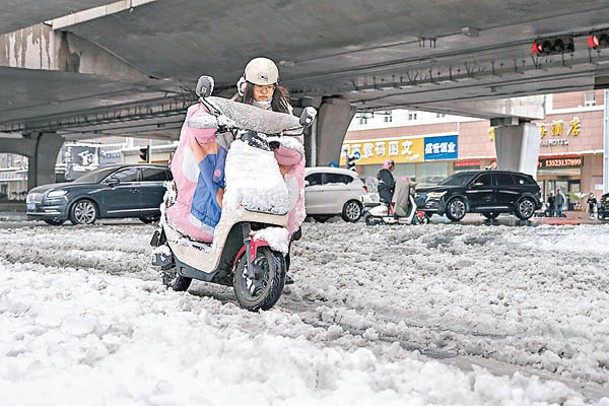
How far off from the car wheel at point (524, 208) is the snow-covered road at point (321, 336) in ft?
49.6

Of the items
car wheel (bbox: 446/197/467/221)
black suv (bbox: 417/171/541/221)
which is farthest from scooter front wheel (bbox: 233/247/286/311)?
car wheel (bbox: 446/197/467/221)

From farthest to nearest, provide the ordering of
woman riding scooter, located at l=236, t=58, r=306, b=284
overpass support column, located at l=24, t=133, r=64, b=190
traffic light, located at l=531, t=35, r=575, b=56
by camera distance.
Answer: overpass support column, located at l=24, t=133, r=64, b=190, traffic light, located at l=531, t=35, r=575, b=56, woman riding scooter, located at l=236, t=58, r=306, b=284

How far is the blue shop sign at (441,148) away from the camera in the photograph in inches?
2117

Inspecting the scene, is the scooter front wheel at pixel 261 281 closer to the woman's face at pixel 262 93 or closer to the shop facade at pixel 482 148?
the woman's face at pixel 262 93

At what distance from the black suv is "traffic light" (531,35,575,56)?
181 inches

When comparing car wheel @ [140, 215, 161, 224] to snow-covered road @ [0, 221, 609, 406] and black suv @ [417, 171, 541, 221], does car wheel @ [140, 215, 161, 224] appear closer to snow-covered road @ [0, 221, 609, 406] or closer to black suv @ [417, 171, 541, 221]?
black suv @ [417, 171, 541, 221]

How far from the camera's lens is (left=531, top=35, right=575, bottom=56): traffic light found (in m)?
20.8

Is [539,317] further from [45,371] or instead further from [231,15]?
[231,15]

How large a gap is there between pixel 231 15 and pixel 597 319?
16.6 m

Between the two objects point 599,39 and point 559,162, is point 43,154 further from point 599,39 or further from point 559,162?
point 599,39

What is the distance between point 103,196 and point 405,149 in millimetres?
39679

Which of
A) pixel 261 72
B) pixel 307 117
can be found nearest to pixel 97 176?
pixel 261 72

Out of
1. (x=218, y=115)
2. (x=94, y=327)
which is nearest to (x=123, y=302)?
(x=94, y=327)

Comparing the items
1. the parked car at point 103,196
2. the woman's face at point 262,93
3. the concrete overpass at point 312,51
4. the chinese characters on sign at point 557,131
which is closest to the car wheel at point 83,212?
the parked car at point 103,196
